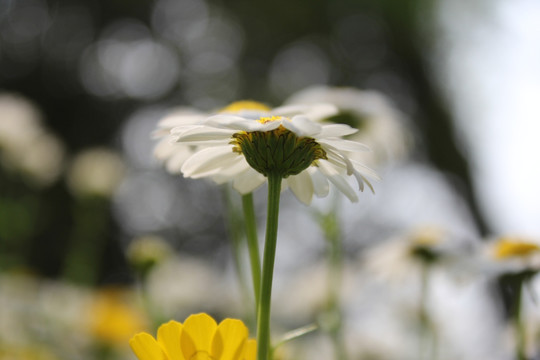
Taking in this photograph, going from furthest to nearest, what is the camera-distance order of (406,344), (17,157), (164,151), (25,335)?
1. (17,157)
2. (406,344)
3. (25,335)
4. (164,151)

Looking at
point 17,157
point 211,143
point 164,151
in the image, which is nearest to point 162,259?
point 164,151

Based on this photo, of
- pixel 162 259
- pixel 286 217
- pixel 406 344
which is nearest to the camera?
pixel 162 259

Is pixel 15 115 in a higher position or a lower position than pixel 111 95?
lower

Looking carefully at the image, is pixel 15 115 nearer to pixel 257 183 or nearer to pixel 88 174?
pixel 88 174

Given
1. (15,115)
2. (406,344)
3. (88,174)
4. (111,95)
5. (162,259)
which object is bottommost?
(406,344)

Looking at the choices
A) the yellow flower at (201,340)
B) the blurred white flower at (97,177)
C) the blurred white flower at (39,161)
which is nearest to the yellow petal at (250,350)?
the yellow flower at (201,340)

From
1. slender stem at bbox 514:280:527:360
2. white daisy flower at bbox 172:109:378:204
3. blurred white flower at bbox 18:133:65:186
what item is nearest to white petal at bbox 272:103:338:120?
white daisy flower at bbox 172:109:378:204

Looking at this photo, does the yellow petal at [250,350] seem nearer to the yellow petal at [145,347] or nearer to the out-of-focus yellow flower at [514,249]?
the yellow petal at [145,347]
